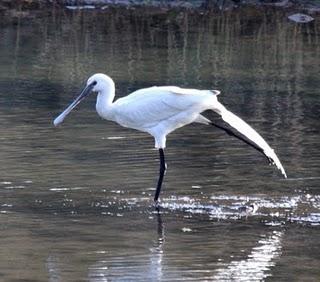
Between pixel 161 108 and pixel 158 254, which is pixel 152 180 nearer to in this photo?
pixel 161 108

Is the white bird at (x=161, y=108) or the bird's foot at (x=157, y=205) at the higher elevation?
the white bird at (x=161, y=108)

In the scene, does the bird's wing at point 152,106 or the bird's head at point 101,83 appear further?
the bird's head at point 101,83

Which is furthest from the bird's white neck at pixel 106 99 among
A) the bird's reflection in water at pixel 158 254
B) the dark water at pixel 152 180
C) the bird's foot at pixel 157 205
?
the bird's reflection in water at pixel 158 254

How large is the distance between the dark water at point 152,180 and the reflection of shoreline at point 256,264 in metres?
0.01

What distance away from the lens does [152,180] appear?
1176 centimetres

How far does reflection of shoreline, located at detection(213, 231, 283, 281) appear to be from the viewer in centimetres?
840

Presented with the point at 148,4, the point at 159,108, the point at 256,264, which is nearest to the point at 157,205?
the point at 159,108

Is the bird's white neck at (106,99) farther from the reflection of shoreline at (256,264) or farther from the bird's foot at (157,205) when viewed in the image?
the reflection of shoreline at (256,264)

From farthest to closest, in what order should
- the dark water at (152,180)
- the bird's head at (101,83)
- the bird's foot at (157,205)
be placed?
1. the bird's head at (101,83)
2. the bird's foot at (157,205)
3. the dark water at (152,180)

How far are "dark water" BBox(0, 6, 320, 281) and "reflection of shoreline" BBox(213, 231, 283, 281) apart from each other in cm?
1

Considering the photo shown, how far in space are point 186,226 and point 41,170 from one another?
240 cm

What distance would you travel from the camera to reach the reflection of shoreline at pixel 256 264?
8.40 meters

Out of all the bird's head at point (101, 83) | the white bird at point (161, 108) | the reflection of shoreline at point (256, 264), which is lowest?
the reflection of shoreline at point (256, 264)

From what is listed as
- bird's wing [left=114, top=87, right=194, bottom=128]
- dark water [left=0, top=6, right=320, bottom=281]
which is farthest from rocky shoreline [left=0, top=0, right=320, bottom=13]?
bird's wing [left=114, top=87, right=194, bottom=128]
